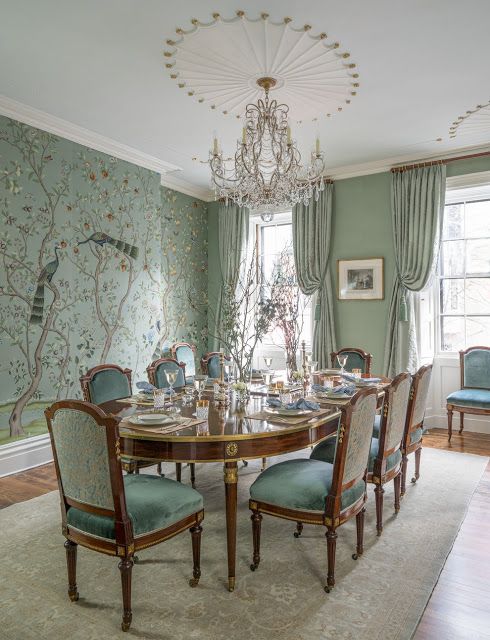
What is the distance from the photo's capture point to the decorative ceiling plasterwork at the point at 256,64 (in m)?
2.85

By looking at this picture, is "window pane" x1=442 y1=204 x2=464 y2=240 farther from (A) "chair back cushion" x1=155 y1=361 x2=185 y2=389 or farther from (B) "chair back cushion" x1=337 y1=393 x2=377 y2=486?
(B) "chair back cushion" x1=337 y1=393 x2=377 y2=486

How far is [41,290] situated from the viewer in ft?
13.8

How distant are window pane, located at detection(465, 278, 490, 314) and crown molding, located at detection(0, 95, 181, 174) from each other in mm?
3624

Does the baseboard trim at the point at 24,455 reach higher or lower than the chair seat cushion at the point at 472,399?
lower

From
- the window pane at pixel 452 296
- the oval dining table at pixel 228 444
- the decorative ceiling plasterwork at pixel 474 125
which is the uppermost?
the decorative ceiling plasterwork at pixel 474 125

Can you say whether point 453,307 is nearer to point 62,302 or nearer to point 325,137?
point 325,137

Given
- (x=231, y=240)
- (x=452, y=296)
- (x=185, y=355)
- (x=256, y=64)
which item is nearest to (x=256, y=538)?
(x=185, y=355)

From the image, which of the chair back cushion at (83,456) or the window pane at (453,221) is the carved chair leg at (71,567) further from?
the window pane at (453,221)

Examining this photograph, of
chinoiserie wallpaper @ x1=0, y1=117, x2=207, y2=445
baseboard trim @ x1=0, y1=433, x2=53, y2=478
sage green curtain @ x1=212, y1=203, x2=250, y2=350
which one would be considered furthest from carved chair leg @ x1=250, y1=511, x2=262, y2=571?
sage green curtain @ x1=212, y1=203, x2=250, y2=350

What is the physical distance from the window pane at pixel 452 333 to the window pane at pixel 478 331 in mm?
63

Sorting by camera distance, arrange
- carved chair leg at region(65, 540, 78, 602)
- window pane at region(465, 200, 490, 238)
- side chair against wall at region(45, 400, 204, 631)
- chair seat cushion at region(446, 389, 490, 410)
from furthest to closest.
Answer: window pane at region(465, 200, 490, 238), chair seat cushion at region(446, 389, 490, 410), carved chair leg at region(65, 540, 78, 602), side chair against wall at region(45, 400, 204, 631)

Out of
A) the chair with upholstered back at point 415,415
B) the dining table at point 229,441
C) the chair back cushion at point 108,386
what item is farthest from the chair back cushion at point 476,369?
the chair back cushion at point 108,386

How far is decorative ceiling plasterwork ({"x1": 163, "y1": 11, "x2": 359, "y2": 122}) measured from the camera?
2.85m

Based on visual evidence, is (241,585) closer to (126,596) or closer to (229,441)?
(126,596)
